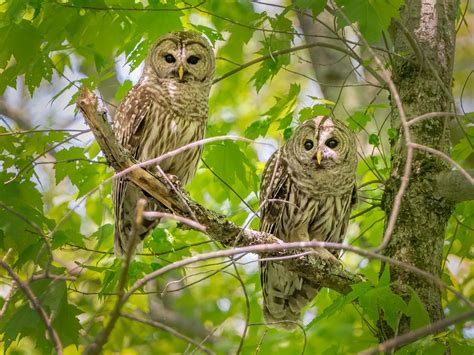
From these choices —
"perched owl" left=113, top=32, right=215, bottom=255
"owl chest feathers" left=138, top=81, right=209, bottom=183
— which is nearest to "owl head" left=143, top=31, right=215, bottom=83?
"perched owl" left=113, top=32, right=215, bottom=255

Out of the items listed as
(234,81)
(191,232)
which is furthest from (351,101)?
(191,232)

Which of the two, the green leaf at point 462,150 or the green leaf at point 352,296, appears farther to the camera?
the green leaf at point 462,150

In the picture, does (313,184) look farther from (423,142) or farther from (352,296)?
(352,296)

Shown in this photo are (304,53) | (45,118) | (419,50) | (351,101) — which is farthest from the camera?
(304,53)

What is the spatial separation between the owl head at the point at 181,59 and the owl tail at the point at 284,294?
4.63 ft

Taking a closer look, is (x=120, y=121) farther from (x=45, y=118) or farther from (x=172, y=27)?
(x=45, y=118)

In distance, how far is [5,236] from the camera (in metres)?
4.31

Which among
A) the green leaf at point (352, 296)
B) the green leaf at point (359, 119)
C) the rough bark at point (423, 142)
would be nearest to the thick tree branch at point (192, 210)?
the rough bark at point (423, 142)

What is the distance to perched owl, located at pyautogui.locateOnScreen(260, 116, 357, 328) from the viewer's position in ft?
17.1

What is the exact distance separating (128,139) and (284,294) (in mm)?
1514

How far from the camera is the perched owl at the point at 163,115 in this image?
17.1ft

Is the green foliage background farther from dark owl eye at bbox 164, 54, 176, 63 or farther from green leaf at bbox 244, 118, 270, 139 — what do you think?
dark owl eye at bbox 164, 54, 176, 63

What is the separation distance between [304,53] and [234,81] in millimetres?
3612

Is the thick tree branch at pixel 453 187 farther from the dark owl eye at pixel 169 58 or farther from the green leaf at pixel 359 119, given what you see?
the dark owl eye at pixel 169 58
